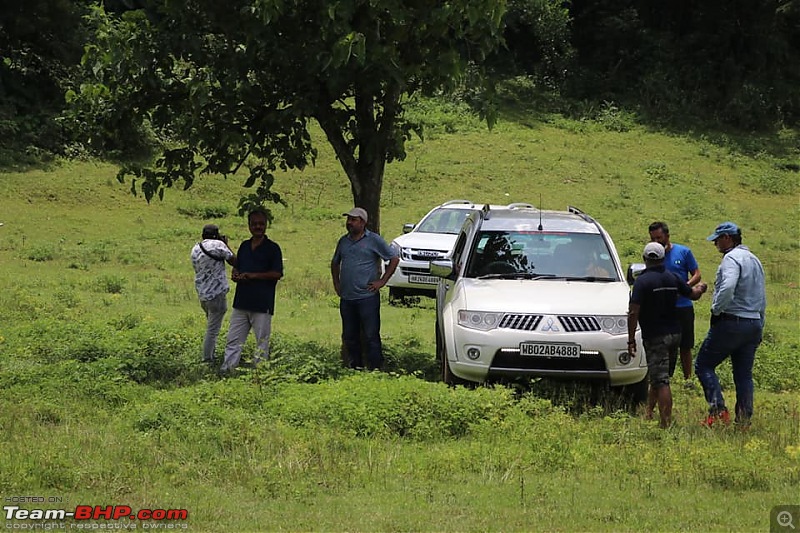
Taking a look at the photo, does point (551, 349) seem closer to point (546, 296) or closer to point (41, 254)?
point (546, 296)

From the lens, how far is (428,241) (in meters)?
18.1

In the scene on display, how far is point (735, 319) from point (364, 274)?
368cm

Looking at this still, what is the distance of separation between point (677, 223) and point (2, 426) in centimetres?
2383

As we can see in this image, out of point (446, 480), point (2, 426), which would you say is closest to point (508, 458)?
point (446, 480)

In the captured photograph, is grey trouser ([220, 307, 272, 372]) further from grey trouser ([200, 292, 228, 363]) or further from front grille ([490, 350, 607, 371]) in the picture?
front grille ([490, 350, 607, 371])

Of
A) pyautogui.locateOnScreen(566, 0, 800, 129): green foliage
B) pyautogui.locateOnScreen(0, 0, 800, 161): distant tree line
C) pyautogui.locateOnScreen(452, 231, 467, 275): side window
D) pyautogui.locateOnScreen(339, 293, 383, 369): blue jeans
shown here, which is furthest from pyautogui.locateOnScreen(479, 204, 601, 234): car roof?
pyautogui.locateOnScreen(566, 0, 800, 129): green foliage

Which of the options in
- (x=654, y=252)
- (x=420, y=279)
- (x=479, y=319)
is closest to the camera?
(x=654, y=252)

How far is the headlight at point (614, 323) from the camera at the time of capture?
939cm

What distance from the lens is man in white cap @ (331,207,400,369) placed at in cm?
1052

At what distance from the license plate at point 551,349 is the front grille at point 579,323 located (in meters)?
0.17

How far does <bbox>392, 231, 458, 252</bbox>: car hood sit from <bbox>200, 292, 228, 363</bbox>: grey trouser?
6857 mm

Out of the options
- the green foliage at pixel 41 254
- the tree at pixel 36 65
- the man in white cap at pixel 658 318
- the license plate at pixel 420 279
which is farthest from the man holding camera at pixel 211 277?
the tree at pixel 36 65

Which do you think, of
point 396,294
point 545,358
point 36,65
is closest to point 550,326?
point 545,358

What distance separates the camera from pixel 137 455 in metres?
7.18
